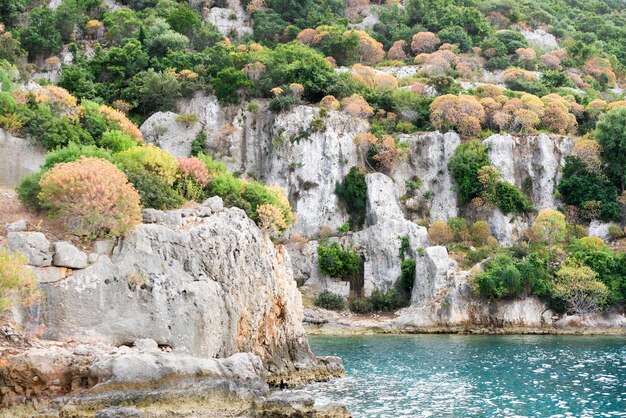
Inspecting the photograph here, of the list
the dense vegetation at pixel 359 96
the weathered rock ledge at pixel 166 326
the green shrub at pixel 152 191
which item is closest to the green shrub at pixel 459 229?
the dense vegetation at pixel 359 96

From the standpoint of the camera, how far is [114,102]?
64188mm

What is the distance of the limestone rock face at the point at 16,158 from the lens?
30.6 m

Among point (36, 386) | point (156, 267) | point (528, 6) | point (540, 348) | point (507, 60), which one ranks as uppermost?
point (528, 6)

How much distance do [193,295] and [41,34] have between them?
59.8 meters

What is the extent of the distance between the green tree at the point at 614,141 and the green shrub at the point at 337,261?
1052 inches

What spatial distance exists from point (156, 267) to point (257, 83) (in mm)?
48562

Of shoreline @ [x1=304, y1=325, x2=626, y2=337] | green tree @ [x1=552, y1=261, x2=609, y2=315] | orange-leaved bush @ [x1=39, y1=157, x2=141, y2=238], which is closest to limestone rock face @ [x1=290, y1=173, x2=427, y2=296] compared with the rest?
shoreline @ [x1=304, y1=325, x2=626, y2=337]

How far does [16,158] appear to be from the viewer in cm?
3141

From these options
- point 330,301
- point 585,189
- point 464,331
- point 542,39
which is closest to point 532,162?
point 585,189

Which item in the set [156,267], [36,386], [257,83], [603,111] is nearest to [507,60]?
[603,111]

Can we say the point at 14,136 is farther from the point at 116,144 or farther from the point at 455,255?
the point at 455,255

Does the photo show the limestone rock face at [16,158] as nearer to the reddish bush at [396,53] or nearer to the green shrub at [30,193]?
the green shrub at [30,193]

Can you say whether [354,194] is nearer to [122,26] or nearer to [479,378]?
[479,378]

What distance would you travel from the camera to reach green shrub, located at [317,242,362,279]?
187ft
